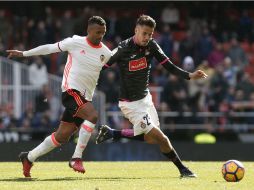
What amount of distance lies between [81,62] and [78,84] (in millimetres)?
330

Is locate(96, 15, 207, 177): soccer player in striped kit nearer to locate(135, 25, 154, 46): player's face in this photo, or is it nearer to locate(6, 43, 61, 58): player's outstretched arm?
locate(135, 25, 154, 46): player's face

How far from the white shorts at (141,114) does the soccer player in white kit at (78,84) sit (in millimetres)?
621

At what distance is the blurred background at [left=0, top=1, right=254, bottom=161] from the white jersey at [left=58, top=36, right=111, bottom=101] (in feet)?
20.3

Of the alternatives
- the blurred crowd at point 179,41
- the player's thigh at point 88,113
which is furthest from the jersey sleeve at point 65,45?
the blurred crowd at point 179,41

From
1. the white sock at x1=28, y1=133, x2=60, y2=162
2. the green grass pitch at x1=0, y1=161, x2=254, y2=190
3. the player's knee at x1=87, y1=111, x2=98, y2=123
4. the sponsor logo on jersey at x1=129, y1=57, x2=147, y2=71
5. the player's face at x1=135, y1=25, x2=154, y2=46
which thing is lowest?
the green grass pitch at x1=0, y1=161, x2=254, y2=190

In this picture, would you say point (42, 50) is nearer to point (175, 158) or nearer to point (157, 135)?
point (157, 135)

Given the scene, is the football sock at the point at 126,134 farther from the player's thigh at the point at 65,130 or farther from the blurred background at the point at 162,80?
the blurred background at the point at 162,80

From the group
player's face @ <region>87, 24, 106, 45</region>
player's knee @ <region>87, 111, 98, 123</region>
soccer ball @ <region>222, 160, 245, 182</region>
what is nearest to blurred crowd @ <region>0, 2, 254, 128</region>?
player's face @ <region>87, 24, 106, 45</region>

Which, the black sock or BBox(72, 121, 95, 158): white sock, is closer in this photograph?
BBox(72, 121, 95, 158): white sock

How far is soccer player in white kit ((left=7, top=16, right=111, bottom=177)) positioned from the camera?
38.9 ft

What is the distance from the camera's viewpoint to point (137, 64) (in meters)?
12.2

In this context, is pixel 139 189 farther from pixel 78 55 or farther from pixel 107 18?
pixel 107 18

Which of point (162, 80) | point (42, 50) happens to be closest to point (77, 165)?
point (42, 50)

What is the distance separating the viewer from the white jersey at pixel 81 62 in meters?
12.1
